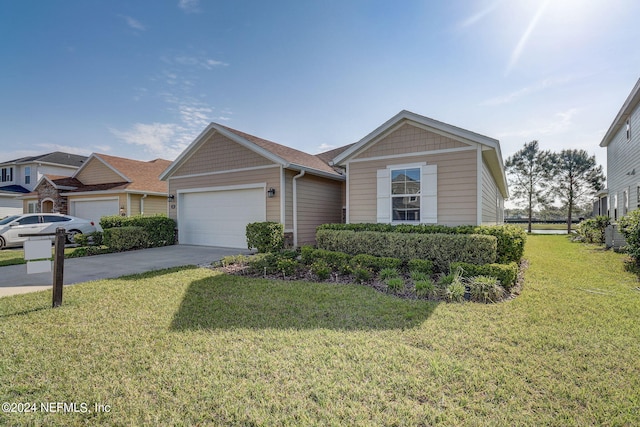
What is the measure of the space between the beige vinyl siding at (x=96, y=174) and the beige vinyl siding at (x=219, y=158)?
647cm

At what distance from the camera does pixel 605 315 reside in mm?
4301

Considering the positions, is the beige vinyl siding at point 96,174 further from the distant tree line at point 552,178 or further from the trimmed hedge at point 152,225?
the distant tree line at point 552,178

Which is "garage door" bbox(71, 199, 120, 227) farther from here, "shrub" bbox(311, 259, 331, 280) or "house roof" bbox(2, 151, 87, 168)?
"shrub" bbox(311, 259, 331, 280)

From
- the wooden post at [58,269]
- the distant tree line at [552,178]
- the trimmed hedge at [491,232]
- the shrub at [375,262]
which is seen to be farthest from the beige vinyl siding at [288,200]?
the distant tree line at [552,178]

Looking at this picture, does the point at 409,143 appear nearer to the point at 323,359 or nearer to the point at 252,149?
the point at 252,149

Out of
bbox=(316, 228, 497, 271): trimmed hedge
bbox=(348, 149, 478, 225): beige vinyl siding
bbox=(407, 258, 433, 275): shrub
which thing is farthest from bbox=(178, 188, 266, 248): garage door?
bbox=(407, 258, 433, 275): shrub

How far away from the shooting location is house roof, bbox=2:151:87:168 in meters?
23.8

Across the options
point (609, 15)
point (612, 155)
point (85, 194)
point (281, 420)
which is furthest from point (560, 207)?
point (85, 194)

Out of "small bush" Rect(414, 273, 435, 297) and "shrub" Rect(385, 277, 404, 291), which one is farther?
"shrub" Rect(385, 277, 404, 291)

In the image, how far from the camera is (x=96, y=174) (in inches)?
691

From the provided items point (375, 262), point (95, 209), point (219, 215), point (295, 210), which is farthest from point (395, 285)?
point (95, 209)

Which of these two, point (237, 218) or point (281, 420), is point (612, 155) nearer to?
point (237, 218)

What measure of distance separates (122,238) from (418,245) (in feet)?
34.7

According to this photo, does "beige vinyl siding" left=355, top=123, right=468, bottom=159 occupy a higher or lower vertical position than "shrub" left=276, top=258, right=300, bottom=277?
higher
